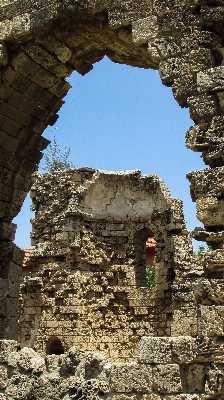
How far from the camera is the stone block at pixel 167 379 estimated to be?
5.21 metres

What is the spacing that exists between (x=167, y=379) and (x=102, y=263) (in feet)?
25.2

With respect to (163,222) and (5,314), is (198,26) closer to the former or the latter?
(5,314)

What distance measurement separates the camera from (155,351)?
210 inches

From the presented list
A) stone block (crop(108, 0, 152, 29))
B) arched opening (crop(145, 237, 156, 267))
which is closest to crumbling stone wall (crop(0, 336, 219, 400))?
stone block (crop(108, 0, 152, 29))

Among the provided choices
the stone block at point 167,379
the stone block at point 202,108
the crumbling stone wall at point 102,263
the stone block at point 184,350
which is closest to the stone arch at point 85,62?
the stone block at point 202,108

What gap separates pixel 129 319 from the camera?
12.8 m

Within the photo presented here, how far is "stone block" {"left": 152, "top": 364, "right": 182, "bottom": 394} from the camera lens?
521 centimetres

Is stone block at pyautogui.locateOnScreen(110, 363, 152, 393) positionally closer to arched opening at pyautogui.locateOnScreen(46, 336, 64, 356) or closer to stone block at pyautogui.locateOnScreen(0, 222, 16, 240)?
stone block at pyautogui.locateOnScreen(0, 222, 16, 240)

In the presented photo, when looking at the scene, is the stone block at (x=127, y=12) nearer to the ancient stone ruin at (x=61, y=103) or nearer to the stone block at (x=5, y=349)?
the ancient stone ruin at (x=61, y=103)

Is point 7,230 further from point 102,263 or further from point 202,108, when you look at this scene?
point 102,263

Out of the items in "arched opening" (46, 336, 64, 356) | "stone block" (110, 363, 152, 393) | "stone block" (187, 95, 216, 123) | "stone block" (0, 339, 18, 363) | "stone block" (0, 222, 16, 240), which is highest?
"stone block" (187, 95, 216, 123)

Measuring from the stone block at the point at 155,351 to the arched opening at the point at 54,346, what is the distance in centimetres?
736

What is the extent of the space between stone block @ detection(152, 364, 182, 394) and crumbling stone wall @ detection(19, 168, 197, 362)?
6.72 m

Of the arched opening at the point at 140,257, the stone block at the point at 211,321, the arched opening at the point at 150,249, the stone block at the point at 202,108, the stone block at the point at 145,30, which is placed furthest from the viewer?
the arched opening at the point at 150,249
